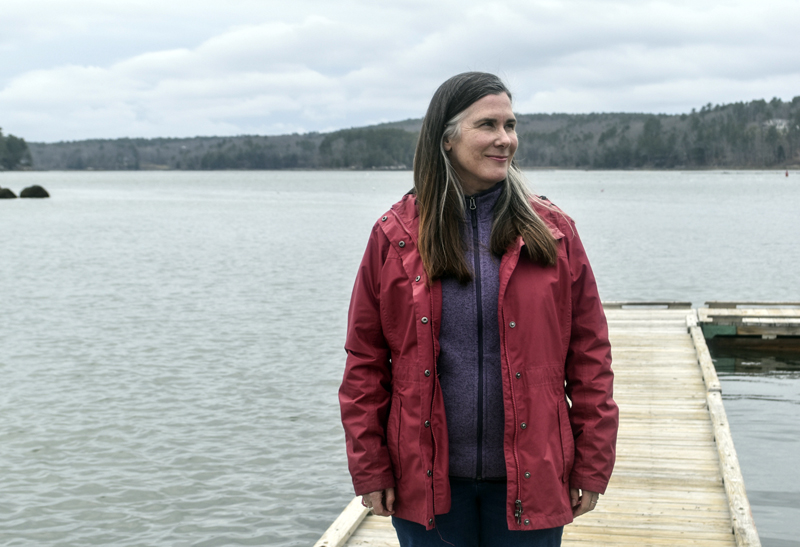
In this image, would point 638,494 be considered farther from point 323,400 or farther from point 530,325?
point 323,400

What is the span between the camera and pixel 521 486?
227 centimetres

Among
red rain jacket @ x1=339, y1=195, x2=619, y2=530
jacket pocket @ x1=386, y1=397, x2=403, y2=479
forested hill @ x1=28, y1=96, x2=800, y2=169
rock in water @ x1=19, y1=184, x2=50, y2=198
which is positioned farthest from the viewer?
forested hill @ x1=28, y1=96, x2=800, y2=169

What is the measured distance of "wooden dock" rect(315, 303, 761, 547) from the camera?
15.4ft

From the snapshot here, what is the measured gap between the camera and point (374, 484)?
2.36 metres

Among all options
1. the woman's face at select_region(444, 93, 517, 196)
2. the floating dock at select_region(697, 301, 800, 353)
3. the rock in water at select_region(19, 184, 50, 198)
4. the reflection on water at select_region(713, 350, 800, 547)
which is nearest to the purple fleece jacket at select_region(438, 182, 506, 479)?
the woman's face at select_region(444, 93, 517, 196)

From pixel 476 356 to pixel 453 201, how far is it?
1.59 ft

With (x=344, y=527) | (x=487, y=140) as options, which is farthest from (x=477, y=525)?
(x=344, y=527)

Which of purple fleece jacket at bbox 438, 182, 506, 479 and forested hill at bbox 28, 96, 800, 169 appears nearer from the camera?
purple fleece jacket at bbox 438, 182, 506, 479

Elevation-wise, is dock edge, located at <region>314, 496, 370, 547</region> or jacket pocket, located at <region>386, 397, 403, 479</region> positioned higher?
jacket pocket, located at <region>386, 397, 403, 479</region>

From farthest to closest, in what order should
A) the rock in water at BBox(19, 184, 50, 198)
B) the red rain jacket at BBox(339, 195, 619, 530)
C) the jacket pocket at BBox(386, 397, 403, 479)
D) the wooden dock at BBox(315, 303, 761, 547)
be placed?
the rock in water at BBox(19, 184, 50, 198) < the wooden dock at BBox(315, 303, 761, 547) < the jacket pocket at BBox(386, 397, 403, 479) < the red rain jacket at BBox(339, 195, 619, 530)

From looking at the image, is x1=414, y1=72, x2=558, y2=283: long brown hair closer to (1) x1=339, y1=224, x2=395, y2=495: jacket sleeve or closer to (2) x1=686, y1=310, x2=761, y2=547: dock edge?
(1) x1=339, y1=224, x2=395, y2=495: jacket sleeve

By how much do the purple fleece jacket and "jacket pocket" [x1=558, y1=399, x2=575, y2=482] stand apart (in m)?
0.19

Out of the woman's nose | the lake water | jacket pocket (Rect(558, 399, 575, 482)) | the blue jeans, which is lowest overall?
the lake water

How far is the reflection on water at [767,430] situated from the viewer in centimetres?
676
